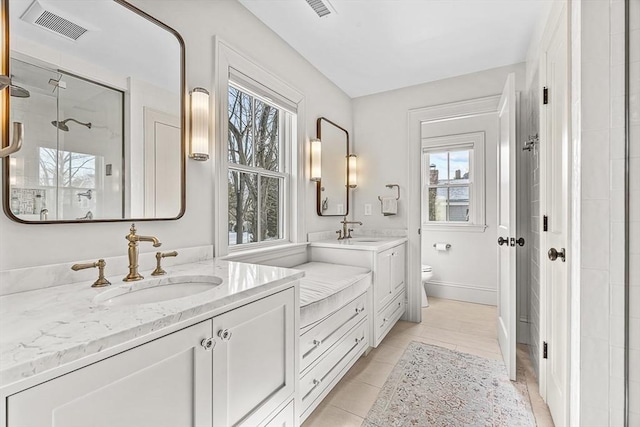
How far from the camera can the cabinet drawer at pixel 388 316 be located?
7.96ft

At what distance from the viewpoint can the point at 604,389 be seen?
1062 mm

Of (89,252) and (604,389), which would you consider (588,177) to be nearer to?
(604,389)

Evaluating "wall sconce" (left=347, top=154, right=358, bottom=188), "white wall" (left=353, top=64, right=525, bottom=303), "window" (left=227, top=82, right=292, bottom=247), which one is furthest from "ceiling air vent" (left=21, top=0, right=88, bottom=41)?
"white wall" (left=353, top=64, right=525, bottom=303)

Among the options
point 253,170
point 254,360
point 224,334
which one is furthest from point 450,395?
point 253,170

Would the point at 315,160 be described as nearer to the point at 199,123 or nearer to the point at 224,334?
the point at 199,123

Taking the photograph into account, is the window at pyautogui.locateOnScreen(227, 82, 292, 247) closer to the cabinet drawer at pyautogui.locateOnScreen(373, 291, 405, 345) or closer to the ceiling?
the ceiling

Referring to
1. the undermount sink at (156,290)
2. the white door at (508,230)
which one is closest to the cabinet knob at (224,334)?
the undermount sink at (156,290)

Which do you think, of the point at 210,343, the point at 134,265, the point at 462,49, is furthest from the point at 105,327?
the point at 462,49

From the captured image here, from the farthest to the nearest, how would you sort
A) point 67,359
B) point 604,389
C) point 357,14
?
point 357,14 → point 604,389 → point 67,359

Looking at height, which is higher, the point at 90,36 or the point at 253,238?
the point at 90,36

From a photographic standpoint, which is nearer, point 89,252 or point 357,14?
point 89,252

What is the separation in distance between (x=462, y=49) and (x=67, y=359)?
3.11m

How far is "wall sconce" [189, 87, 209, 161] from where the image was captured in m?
1.56

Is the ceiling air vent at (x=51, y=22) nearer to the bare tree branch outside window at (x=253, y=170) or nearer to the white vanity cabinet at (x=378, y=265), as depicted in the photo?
the bare tree branch outside window at (x=253, y=170)
